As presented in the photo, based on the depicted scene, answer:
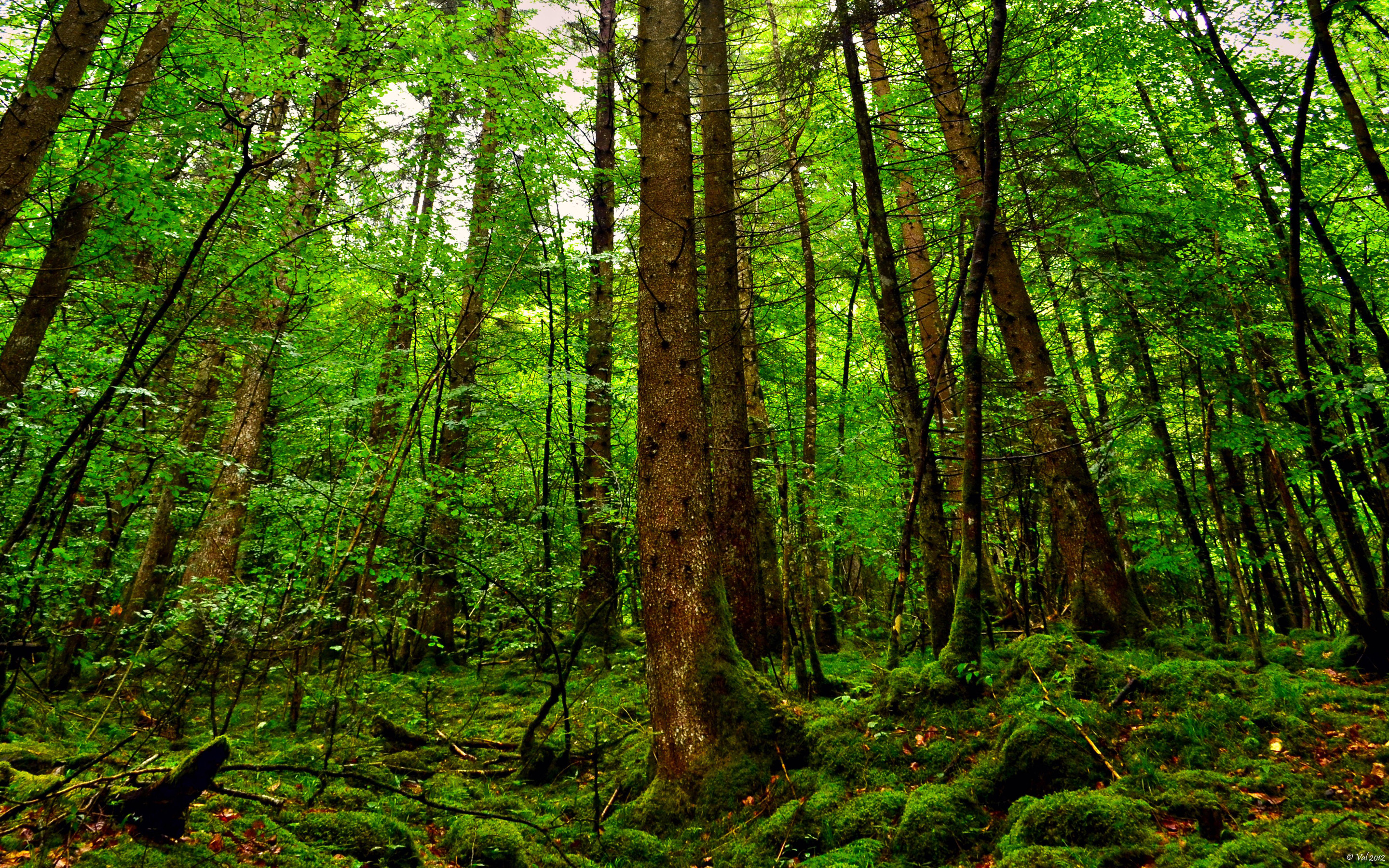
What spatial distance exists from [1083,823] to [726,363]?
17.3 feet

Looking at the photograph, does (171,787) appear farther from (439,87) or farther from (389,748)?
(439,87)

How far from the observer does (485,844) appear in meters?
3.90

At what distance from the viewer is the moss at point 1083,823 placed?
293cm

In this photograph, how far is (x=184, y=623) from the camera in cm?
894

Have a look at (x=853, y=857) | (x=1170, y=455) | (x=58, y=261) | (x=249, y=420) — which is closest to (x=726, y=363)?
(x=853, y=857)

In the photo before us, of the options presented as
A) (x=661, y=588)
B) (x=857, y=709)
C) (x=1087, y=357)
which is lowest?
(x=857, y=709)

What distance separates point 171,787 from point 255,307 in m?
8.69

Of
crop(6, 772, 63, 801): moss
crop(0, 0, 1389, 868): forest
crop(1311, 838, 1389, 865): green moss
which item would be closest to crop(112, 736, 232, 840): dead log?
crop(0, 0, 1389, 868): forest

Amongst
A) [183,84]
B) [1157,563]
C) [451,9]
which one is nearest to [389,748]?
[183,84]

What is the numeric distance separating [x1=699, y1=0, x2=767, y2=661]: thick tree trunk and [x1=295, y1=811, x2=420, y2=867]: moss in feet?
11.3

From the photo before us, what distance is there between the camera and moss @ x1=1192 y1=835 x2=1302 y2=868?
2494 mm

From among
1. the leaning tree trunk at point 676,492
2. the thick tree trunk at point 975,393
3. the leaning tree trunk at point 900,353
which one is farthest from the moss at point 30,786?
the leaning tree trunk at point 900,353

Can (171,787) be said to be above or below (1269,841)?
above

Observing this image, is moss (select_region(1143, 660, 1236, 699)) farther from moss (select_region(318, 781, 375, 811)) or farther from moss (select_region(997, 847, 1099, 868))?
moss (select_region(318, 781, 375, 811))
